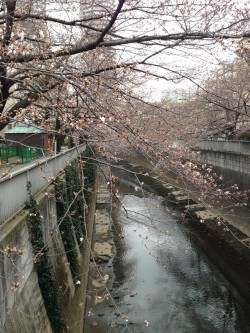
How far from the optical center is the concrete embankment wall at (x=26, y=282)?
19.7 feet

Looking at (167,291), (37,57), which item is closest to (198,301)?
(167,291)

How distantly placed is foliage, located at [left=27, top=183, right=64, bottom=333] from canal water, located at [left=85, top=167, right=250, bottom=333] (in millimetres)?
1604

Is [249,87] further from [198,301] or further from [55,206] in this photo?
[55,206]

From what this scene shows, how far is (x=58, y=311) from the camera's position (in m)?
8.95

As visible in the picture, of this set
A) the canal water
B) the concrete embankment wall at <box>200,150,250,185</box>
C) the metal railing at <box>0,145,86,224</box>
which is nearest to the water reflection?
the canal water

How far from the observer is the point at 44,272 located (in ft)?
28.2

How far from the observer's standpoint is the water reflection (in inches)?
477

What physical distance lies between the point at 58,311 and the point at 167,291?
21.6 ft

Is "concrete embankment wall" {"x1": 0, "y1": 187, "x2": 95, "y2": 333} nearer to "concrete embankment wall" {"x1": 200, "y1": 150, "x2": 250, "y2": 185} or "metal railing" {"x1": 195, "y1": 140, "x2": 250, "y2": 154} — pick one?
"concrete embankment wall" {"x1": 200, "y1": 150, "x2": 250, "y2": 185}

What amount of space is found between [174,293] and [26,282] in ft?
26.8

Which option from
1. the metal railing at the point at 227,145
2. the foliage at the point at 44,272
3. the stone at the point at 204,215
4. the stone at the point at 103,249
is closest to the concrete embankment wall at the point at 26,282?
the foliage at the point at 44,272

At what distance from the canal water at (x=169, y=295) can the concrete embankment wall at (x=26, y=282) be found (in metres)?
1.52

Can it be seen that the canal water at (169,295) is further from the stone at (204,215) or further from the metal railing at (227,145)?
the metal railing at (227,145)

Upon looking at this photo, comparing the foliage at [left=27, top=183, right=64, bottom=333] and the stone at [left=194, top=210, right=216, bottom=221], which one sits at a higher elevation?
the foliage at [left=27, top=183, right=64, bottom=333]
